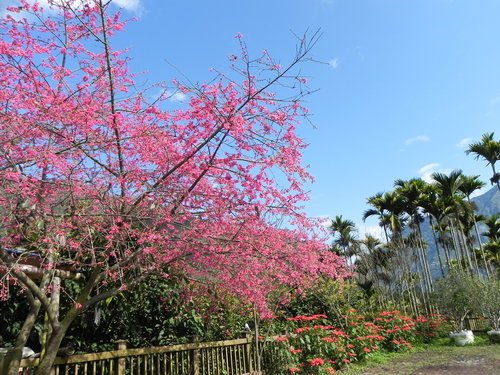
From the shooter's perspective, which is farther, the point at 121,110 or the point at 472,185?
the point at 472,185

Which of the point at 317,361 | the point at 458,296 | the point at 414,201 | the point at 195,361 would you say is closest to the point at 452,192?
the point at 414,201

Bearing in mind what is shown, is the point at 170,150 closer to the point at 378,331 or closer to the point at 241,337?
the point at 241,337

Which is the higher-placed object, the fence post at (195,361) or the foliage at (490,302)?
the foliage at (490,302)

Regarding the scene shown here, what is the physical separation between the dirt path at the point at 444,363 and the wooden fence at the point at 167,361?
9.92ft

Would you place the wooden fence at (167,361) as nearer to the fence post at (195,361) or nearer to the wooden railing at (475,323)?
the fence post at (195,361)

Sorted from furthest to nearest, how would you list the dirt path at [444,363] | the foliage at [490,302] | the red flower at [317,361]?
the foliage at [490,302] < the dirt path at [444,363] < the red flower at [317,361]

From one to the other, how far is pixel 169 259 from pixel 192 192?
92 cm

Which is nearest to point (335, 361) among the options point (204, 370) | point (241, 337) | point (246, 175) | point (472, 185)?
point (241, 337)

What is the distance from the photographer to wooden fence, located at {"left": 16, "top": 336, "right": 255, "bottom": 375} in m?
4.78

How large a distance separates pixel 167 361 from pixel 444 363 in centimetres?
722

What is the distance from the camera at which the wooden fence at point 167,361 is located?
478cm

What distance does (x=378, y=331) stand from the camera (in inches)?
475

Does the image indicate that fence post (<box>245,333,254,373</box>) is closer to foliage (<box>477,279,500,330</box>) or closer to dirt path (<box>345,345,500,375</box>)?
dirt path (<box>345,345,500,375</box>)

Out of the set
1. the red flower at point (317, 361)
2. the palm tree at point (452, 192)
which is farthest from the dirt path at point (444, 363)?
the palm tree at point (452, 192)
